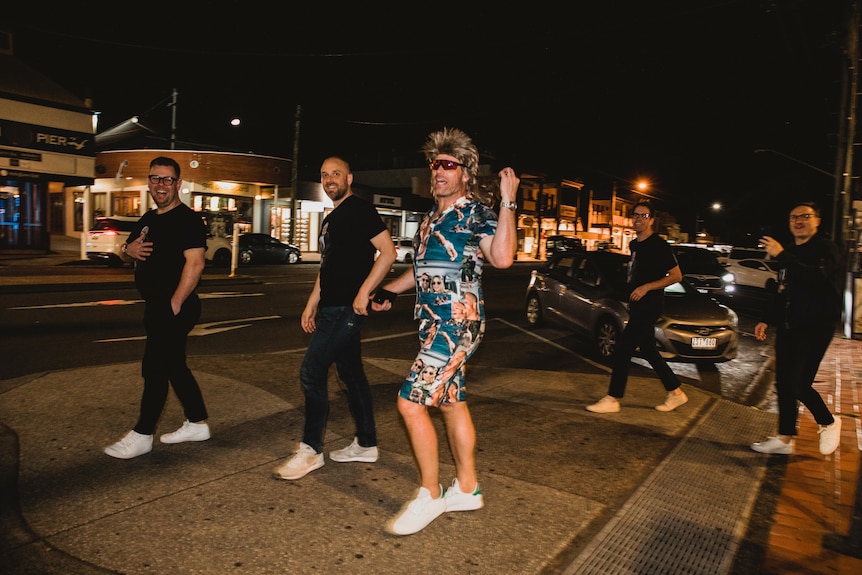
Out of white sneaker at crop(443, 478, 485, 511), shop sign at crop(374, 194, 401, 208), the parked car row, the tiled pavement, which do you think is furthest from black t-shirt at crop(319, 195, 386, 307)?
shop sign at crop(374, 194, 401, 208)

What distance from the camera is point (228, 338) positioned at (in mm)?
8781

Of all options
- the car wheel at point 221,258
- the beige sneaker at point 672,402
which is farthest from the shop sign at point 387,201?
the beige sneaker at point 672,402

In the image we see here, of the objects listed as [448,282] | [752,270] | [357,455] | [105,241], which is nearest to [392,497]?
[357,455]

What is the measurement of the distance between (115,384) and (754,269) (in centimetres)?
1728

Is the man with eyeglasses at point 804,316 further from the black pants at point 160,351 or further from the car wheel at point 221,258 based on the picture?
the car wheel at point 221,258

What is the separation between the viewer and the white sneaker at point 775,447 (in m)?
4.52

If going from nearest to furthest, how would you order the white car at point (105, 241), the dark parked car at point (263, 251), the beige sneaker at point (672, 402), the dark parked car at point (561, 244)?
the beige sneaker at point (672, 402) < the white car at point (105, 241) < the dark parked car at point (263, 251) < the dark parked car at point (561, 244)

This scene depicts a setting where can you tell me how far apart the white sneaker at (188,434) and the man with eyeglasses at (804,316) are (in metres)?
3.98

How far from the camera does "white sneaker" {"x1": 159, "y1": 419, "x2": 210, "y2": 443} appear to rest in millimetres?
4129

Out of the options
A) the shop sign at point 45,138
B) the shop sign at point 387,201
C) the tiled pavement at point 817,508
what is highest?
the shop sign at point 45,138

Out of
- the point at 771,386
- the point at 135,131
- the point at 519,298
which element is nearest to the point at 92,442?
the point at 771,386

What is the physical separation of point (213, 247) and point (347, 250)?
21.4 metres

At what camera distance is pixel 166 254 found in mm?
3799

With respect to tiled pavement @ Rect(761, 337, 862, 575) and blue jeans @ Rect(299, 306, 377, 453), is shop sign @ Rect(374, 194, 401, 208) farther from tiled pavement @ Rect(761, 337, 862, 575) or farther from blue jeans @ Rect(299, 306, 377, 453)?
blue jeans @ Rect(299, 306, 377, 453)
